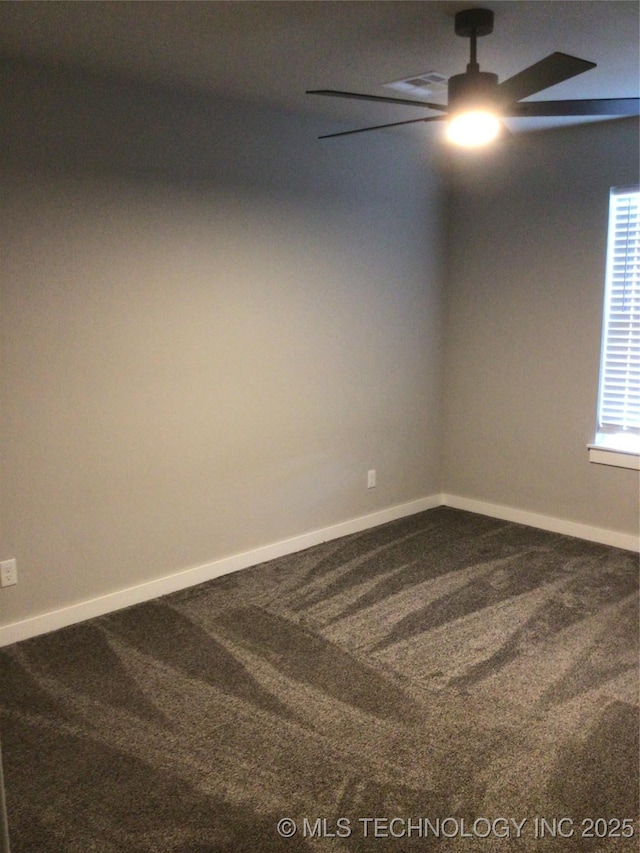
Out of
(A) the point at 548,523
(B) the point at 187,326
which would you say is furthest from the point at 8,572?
(A) the point at 548,523

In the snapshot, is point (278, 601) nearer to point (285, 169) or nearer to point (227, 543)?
point (227, 543)

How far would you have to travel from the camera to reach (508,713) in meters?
2.54

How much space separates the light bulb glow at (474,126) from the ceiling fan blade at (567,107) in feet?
0.32

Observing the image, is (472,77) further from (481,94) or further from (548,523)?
(548,523)

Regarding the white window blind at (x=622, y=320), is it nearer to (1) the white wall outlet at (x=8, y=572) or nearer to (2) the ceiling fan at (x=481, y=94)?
(2) the ceiling fan at (x=481, y=94)

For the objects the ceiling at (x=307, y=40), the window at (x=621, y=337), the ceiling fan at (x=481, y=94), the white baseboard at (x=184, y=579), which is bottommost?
the white baseboard at (x=184, y=579)

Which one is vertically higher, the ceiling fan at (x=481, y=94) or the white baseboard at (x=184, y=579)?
the ceiling fan at (x=481, y=94)

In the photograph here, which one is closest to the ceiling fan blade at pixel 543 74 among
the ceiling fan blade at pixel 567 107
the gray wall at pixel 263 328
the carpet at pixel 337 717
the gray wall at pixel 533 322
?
the ceiling fan blade at pixel 567 107

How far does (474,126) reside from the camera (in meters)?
2.48

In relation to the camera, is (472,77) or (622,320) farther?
(622,320)

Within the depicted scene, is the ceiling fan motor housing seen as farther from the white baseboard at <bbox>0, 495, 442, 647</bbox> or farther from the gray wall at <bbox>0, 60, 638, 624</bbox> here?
the white baseboard at <bbox>0, 495, 442, 647</bbox>

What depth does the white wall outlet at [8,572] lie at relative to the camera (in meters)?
2.98

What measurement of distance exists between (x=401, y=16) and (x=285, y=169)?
56.5 inches

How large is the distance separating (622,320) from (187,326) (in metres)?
2.51
